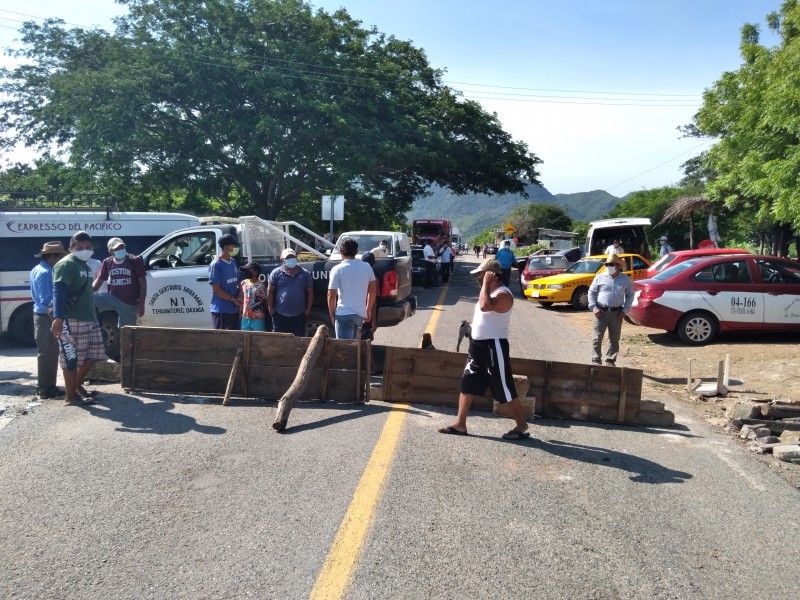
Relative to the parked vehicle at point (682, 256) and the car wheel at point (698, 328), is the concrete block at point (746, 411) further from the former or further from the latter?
the parked vehicle at point (682, 256)

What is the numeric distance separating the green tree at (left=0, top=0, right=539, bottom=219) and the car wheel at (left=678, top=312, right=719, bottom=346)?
15.5m

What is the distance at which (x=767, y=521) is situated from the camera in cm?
468

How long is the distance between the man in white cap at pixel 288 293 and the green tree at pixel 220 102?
17.2 meters

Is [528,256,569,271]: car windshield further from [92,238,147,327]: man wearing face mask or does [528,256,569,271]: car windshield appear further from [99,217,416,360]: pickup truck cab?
[92,238,147,327]: man wearing face mask

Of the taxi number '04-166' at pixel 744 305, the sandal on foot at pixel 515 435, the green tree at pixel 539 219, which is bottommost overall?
the sandal on foot at pixel 515 435

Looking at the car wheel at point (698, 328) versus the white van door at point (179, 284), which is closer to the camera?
the white van door at point (179, 284)

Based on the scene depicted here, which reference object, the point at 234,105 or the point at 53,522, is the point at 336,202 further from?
the point at 53,522

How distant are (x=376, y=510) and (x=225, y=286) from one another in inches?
187

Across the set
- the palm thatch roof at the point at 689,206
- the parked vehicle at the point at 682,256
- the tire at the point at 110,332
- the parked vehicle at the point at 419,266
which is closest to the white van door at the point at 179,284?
the tire at the point at 110,332

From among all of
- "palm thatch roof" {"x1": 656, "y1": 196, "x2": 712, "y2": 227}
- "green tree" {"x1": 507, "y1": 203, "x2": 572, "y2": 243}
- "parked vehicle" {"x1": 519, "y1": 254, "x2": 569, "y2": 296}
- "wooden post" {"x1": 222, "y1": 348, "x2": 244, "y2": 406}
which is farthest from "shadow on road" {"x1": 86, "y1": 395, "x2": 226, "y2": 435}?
"green tree" {"x1": 507, "y1": 203, "x2": 572, "y2": 243}

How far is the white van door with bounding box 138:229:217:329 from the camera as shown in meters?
10.6

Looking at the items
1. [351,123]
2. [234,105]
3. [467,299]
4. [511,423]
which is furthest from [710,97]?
[511,423]

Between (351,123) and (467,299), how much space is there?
8.62 m

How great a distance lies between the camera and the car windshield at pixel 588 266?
63.3 ft
